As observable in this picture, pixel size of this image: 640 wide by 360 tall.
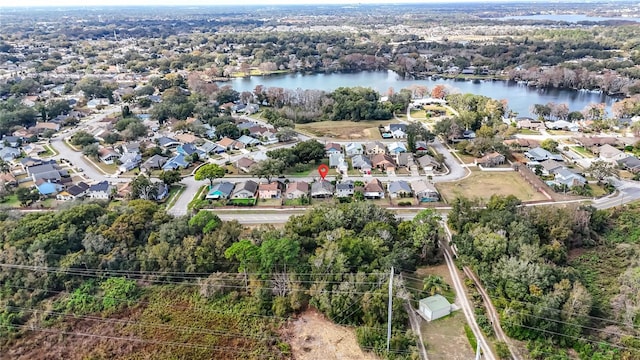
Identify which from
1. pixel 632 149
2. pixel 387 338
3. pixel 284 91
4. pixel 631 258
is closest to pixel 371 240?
pixel 387 338

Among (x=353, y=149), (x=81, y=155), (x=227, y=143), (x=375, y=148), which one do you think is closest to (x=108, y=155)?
(x=81, y=155)

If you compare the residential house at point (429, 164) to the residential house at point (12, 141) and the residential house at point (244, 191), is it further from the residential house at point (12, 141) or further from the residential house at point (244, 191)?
the residential house at point (12, 141)

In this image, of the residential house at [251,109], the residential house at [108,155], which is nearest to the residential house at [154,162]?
the residential house at [108,155]

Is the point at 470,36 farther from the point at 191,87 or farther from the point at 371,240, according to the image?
the point at 371,240

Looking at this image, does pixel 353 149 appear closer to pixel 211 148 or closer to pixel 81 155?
pixel 211 148

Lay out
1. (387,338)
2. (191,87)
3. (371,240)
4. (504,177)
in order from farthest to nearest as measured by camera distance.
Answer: (191,87) < (504,177) < (371,240) < (387,338)

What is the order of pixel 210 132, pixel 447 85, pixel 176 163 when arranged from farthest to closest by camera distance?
pixel 447 85
pixel 210 132
pixel 176 163
